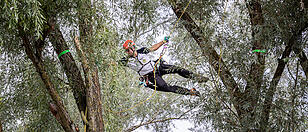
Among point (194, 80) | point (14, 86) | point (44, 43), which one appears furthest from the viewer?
point (14, 86)

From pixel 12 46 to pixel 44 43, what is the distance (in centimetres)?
32

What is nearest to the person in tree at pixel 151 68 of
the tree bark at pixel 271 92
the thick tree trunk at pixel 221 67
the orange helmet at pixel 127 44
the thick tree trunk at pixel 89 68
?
the orange helmet at pixel 127 44

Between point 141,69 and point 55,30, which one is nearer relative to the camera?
point 55,30

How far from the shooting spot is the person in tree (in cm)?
369

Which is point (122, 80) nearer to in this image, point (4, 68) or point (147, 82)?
point (147, 82)

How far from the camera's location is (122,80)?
11.0ft

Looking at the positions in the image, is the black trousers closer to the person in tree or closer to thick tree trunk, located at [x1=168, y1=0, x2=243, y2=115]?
the person in tree

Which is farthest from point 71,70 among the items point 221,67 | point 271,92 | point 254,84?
point 271,92

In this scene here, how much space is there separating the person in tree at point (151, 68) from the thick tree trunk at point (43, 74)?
0.78m

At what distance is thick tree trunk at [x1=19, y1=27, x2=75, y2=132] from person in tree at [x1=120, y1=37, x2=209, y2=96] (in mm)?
784

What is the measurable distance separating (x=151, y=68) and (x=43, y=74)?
1.63 m

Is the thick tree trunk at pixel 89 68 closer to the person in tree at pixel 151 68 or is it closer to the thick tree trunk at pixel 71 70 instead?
the thick tree trunk at pixel 71 70

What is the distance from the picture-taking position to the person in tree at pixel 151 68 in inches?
145

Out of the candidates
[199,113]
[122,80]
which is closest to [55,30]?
[122,80]
